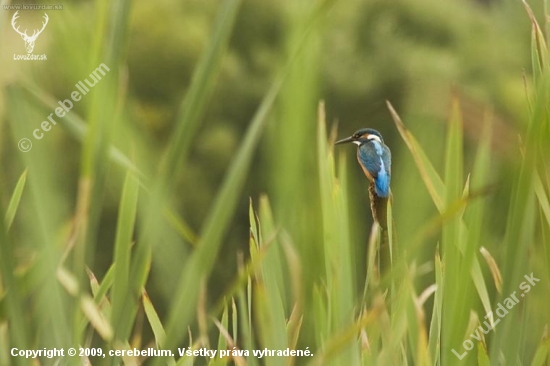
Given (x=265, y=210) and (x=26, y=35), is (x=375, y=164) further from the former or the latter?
(x=26, y=35)

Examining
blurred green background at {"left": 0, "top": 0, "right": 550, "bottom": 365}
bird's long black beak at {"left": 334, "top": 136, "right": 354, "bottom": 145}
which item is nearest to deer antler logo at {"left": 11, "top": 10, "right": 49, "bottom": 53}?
blurred green background at {"left": 0, "top": 0, "right": 550, "bottom": 365}

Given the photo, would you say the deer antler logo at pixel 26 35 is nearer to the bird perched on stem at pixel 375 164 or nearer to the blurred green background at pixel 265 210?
the blurred green background at pixel 265 210

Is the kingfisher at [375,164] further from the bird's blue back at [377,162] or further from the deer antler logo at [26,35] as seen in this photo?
the deer antler logo at [26,35]

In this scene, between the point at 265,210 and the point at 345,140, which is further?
the point at 345,140

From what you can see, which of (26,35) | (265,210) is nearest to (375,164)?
(265,210)

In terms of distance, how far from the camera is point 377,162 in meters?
0.62

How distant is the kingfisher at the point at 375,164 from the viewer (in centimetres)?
56

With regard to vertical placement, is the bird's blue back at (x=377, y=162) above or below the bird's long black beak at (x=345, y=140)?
below

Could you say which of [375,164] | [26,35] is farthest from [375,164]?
[26,35]

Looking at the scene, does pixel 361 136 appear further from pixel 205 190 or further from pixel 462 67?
pixel 205 190

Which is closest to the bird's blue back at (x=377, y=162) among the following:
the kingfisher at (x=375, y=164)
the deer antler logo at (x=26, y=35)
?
the kingfisher at (x=375, y=164)

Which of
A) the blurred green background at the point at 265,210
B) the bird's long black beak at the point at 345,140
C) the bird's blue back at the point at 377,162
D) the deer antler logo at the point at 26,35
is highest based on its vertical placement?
the deer antler logo at the point at 26,35

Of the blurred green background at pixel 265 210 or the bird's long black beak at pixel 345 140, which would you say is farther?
the bird's long black beak at pixel 345 140

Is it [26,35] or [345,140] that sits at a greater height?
[26,35]
